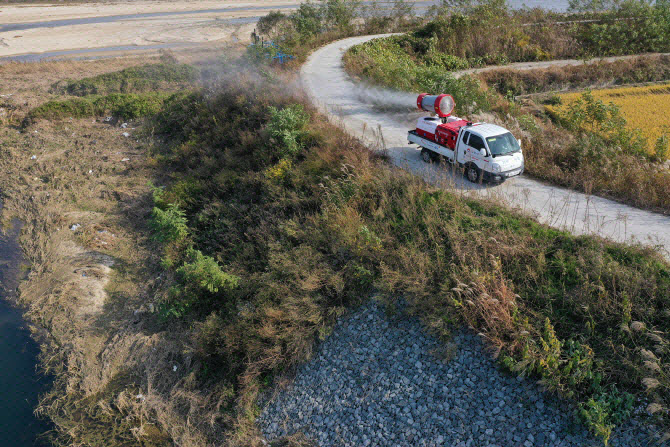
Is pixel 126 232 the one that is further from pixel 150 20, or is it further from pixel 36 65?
pixel 150 20

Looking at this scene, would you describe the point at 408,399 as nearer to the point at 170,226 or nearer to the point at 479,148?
the point at 479,148

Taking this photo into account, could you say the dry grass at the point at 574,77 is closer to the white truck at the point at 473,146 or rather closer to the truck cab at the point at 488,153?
the white truck at the point at 473,146

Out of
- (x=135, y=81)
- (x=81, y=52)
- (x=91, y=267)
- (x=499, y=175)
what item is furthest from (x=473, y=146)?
(x=81, y=52)

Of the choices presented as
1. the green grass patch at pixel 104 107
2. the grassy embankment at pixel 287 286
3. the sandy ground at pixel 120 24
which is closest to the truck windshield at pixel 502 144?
the grassy embankment at pixel 287 286

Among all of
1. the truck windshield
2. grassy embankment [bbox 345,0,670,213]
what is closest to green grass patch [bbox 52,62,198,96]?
grassy embankment [bbox 345,0,670,213]

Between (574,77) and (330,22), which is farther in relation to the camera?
(330,22)
